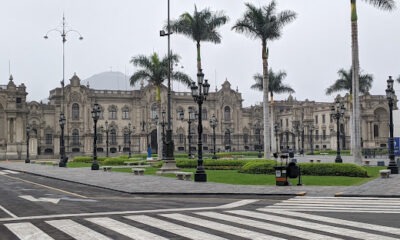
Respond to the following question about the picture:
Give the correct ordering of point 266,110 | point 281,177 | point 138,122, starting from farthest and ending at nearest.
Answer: point 138,122
point 266,110
point 281,177

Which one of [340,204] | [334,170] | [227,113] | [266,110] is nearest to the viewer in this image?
[340,204]

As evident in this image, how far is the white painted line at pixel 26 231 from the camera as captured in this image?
33.0 ft

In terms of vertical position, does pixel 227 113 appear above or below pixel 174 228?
above

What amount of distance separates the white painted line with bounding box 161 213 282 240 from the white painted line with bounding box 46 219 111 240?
8.09ft

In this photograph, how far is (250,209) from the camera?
14414mm

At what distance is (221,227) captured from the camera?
11.1 metres

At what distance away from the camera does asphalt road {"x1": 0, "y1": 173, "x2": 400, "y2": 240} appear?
10.3m

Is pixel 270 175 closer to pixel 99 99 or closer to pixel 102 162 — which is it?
pixel 102 162

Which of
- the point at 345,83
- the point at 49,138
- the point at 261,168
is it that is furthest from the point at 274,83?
the point at 49,138

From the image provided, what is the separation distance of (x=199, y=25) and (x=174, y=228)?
3422cm

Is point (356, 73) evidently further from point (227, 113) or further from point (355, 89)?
point (227, 113)

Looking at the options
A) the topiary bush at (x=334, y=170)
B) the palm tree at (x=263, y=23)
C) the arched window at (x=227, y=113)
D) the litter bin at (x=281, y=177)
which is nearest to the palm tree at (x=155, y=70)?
the palm tree at (x=263, y=23)

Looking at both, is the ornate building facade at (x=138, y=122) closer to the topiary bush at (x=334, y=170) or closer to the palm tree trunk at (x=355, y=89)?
the palm tree trunk at (x=355, y=89)

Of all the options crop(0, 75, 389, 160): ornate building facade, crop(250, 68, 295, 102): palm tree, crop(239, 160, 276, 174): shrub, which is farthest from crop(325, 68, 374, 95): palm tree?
crop(239, 160, 276, 174): shrub
